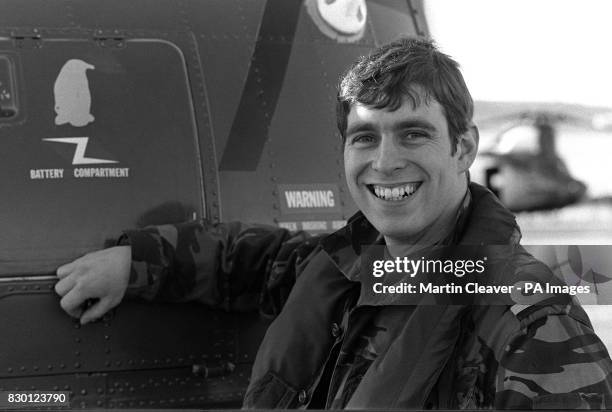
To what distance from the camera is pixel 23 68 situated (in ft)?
9.05

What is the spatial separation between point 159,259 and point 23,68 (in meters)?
0.71

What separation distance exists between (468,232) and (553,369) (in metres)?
0.38

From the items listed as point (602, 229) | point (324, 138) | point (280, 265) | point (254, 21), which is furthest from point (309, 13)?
point (602, 229)

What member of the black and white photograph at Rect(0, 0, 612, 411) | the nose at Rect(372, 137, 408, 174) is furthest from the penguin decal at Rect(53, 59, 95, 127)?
the nose at Rect(372, 137, 408, 174)

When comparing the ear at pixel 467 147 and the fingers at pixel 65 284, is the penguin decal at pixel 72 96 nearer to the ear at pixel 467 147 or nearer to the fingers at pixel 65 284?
the fingers at pixel 65 284

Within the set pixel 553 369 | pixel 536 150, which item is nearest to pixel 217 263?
pixel 553 369

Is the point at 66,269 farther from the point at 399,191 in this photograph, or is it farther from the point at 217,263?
the point at 399,191

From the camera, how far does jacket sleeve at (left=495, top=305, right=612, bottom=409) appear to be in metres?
1.83

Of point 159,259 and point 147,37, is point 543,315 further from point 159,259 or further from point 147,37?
point 147,37

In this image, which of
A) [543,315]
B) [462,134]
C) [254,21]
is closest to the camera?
[543,315]

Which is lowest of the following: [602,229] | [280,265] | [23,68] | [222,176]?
[602,229]

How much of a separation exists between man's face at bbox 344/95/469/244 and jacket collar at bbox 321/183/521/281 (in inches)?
2.0

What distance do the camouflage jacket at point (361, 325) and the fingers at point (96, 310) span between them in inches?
3.5

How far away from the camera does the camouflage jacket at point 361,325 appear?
1860mm
